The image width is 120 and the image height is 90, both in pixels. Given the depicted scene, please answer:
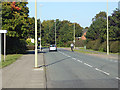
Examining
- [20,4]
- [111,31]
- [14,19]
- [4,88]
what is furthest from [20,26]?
[4,88]

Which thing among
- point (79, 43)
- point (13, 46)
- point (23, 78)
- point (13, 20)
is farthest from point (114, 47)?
point (79, 43)

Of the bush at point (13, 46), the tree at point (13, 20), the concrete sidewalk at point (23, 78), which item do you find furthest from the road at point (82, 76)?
the bush at point (13, 46)

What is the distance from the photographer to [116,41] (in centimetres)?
3512

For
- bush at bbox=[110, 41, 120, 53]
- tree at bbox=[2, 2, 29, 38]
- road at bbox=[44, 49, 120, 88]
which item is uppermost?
tree at bbox=[2, 2, 29, 38]

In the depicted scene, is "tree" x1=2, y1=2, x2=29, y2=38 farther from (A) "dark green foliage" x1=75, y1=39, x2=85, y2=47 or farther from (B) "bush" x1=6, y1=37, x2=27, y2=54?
(A) "dark green foliage" x1=75, y1=39, x2=85, y2=47

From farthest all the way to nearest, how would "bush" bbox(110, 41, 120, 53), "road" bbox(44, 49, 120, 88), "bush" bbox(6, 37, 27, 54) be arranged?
"bush" bbox(110, 41, 120, 53), "bush" bbox(6, 37, 27, 54), "road" bbox(44, 49, 120, 88)

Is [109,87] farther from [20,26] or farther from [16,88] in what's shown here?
[20,26]

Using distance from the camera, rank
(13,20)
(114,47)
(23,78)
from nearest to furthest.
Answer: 1. (23,78)
2. (13,20)
3. (114,47)

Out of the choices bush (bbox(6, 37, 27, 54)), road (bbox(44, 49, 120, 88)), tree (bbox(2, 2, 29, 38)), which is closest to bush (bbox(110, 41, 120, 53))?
tree (bbox(2, 2, 29, 38))

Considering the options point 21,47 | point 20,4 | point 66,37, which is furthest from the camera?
point 66,37

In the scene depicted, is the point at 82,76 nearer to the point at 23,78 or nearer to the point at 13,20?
the point at 23,78

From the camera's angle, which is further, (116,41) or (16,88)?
(116,41)

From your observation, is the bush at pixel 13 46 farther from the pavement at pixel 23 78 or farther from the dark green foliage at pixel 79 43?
the dark green foliage at pixel 79 43

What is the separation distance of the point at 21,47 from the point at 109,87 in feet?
97.8
